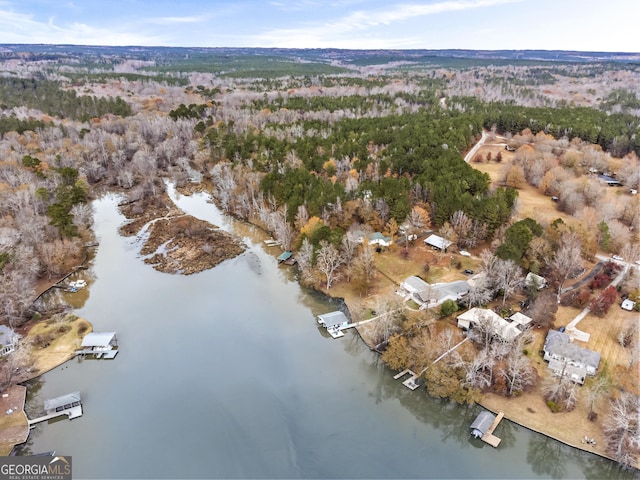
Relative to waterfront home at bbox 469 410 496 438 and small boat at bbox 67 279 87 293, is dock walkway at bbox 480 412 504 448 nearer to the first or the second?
waterfront home at bbox 469 410 496 438

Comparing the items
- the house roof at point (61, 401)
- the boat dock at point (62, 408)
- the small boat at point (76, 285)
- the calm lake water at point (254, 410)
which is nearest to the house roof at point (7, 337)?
the calm lake water at point (254, 410)

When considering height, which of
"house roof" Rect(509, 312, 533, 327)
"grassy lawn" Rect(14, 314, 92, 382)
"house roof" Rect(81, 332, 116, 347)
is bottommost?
"grassy lawn" Rect(14, 314, 92, 382)

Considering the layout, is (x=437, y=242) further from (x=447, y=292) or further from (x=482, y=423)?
(x=482, y=423)

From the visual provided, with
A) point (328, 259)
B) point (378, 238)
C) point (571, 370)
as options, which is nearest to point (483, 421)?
point (571, 370)

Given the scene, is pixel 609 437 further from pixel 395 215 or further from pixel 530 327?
pixel 395 215

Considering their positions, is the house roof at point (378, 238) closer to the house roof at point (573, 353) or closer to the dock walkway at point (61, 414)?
the house roof at point (573, 353)

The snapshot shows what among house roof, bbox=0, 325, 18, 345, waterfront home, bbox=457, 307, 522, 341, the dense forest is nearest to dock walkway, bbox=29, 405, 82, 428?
house roof, bbox=0, 325, 18, 345
